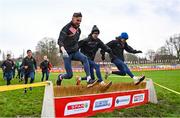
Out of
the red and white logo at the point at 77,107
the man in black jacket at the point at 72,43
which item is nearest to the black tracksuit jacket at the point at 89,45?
the man in black jacket at the point at 72,43

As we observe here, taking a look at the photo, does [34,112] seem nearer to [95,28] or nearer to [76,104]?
[76,104]

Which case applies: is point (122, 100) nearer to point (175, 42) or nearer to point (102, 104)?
point (102, 104)

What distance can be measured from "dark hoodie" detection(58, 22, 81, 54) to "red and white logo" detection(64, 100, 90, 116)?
5.01 ft

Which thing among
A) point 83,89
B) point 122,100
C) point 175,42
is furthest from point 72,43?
point 175,42

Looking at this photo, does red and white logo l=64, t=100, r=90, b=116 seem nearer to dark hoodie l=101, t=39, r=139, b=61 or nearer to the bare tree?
dark hoodie l=101, t=39, r=139, b=61

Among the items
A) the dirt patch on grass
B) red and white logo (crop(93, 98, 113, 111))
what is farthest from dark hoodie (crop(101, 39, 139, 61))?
red and white logo (crop(93, 98, 113, 111))

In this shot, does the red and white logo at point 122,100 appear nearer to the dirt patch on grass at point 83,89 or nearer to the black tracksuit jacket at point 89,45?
the dirt patch on grass at point 83,89

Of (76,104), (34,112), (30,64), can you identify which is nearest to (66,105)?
(76,104)

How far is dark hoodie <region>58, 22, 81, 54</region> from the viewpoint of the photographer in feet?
32.1

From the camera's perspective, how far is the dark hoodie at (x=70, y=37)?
977 centimetres

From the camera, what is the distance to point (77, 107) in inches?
359

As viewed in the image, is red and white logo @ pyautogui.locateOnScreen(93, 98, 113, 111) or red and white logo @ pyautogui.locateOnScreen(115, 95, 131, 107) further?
red and white logo @ pyautogui.locateOnScreen(115, 95, 131, 107)

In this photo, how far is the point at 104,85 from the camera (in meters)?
10.3

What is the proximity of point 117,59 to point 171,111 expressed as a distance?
2.52m
